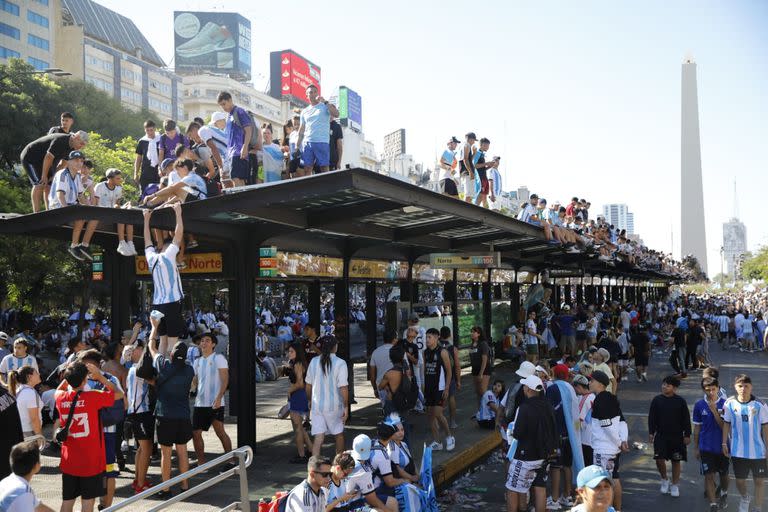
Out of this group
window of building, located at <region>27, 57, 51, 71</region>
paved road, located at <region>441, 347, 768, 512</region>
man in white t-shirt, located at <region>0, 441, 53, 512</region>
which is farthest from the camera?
window of building, located at <region>27, 57, 51, 71</region>

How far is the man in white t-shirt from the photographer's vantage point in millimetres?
4250

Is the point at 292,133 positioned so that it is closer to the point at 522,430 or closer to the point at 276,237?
the point at 276,237

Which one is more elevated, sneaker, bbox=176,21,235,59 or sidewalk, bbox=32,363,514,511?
sneaker, bbox=176,21,235,59

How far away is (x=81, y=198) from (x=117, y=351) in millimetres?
2325

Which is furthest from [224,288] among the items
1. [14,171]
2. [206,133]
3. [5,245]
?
[206,133]

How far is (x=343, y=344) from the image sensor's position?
1252 centimetres

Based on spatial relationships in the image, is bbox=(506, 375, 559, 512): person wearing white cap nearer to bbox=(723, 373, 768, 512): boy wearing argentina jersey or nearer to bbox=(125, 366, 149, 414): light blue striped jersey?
bbox=(723, 373, 768, 512): boy wearing argentina jersey

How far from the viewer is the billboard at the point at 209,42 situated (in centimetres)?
8881

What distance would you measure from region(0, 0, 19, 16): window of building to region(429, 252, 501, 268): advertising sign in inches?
2358

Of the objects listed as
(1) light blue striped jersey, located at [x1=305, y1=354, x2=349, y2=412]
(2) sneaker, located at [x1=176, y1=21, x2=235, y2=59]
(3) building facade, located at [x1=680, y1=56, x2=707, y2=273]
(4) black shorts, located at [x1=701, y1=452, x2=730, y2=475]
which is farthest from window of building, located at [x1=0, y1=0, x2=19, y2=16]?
(3) building facade, located at [x1=680, y1=56, x2=707, y2=273]

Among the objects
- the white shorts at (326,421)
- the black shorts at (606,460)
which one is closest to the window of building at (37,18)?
the white shorts at (326,421)

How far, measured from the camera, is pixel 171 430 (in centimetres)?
732

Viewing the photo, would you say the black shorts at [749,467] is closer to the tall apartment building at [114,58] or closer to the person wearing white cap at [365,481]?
the person wearing white cap at [365,481]

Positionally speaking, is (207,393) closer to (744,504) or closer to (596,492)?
(596,492)
